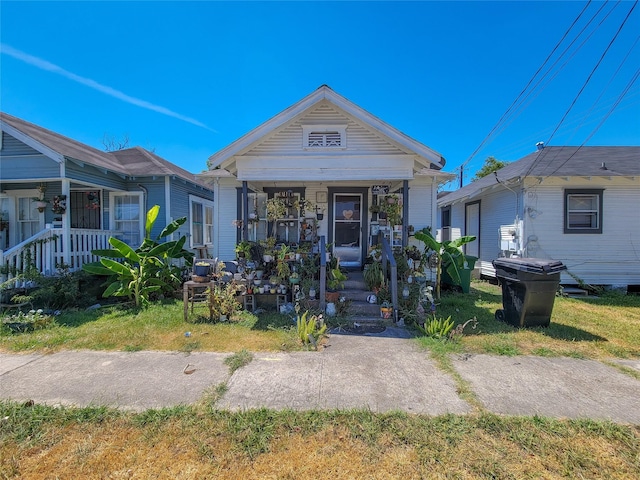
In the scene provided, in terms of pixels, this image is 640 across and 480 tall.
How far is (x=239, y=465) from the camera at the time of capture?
7.57 feet

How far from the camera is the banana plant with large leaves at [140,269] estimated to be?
696cm

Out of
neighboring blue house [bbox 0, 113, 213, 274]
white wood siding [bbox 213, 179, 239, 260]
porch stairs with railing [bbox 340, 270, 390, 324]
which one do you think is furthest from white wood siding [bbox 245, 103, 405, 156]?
neighboring blue house [bbox 0, 113, 213, 274]

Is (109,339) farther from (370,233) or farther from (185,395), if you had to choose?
(370,233)

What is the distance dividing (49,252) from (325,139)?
761 centimetres

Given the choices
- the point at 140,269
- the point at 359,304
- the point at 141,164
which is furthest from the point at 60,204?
the point at 359,304

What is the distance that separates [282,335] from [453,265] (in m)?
5.67

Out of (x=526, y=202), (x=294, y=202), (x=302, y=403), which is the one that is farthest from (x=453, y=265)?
(x=302, y=403)

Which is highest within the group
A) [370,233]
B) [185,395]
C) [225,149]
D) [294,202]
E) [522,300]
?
[225,149]

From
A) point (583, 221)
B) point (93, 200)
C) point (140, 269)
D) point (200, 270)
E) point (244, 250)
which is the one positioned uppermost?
point (93, 200)

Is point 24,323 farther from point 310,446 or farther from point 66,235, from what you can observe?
point 310,446

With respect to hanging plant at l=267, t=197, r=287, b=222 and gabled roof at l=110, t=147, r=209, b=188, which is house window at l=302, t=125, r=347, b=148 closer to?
hanging plant at l=267, t=197, r=287, b=222

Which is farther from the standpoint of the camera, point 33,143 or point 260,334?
point 33,143

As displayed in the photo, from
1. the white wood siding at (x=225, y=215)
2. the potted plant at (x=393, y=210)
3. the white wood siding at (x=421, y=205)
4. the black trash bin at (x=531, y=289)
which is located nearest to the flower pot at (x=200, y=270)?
the white wood siding at (x=225, y=215)

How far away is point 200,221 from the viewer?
12078 mm
